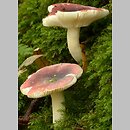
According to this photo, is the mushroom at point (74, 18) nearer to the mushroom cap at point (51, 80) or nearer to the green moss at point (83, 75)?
the green moss at point (83, 75)

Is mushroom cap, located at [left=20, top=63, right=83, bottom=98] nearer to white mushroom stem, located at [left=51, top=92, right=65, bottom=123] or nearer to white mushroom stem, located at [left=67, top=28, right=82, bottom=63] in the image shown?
white mushroom stem, located at [left=51, top=92, right=65, bottom=123]

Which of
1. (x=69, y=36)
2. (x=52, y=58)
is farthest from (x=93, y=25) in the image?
(x=52, y=58)

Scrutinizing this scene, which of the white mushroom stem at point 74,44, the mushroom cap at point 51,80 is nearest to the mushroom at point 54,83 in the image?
the mushroom cap at point 51,80

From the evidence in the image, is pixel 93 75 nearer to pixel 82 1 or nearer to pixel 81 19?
pixel 81 19

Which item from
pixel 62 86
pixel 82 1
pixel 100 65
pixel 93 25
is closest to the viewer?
pixel 62 86

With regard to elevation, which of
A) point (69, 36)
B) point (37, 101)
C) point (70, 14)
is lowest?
point (37, 101)

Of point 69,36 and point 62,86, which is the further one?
point 69,36

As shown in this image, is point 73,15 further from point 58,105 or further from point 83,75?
point 58,105

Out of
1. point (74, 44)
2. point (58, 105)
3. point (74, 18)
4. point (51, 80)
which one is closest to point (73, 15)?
point (74, 18)

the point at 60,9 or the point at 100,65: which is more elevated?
the point at 60,9
